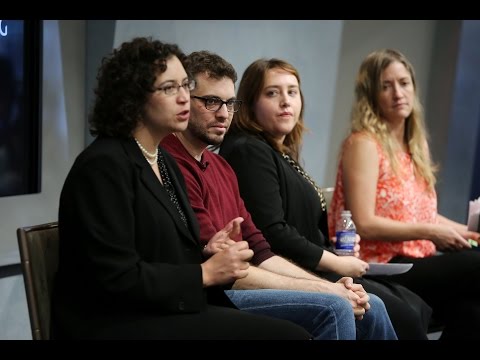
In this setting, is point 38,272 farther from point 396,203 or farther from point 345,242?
point 396,203

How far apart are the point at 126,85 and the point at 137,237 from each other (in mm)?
424

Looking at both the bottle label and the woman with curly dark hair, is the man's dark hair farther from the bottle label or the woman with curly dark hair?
the bottle label

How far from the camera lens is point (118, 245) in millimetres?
2229

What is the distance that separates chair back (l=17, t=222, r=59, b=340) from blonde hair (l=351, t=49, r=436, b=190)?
173cm

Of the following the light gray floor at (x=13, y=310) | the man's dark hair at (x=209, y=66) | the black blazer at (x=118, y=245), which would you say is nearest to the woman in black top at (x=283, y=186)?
the man's dark hair at (x=209, y=66)

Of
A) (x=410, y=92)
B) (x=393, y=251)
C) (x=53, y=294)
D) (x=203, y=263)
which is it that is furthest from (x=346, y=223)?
(x=53, y=294)

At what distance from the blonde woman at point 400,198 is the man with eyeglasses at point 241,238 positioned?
0.66 meters

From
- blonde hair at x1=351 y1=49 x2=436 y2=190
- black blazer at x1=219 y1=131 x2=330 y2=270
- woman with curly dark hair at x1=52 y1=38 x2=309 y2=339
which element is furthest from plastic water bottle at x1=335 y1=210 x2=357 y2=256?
woman with curly dark hair at x1=52 y1=38 x2=309 y2=339

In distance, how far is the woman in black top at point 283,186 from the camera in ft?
10.3

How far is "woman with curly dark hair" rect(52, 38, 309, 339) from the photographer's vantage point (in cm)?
223

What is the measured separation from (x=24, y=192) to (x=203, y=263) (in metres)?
1.40

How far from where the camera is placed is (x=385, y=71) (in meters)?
3.83

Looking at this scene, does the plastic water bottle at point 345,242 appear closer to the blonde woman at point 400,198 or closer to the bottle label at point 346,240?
the bottle label at point 346,240

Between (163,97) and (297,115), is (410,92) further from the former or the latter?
(163,97)
